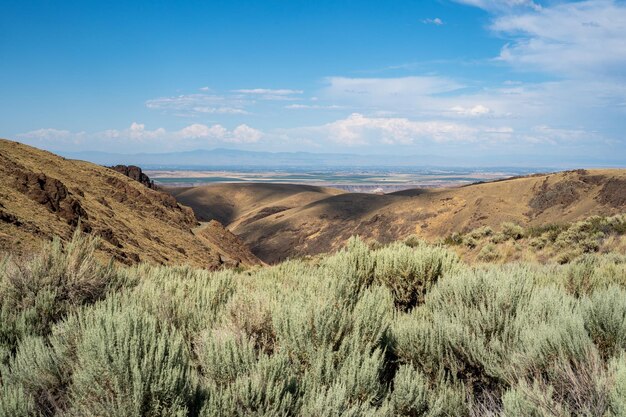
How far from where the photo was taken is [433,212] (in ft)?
182

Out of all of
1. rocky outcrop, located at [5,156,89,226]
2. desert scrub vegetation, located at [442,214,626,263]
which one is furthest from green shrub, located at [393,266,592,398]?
rocky outcrop, located at [5,156,89,226]

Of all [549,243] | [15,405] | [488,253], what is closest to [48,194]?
[15,405]

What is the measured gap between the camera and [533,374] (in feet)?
12.1

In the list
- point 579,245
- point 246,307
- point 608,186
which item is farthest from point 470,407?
point 608,186

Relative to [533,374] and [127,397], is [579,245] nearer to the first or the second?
[533,374]

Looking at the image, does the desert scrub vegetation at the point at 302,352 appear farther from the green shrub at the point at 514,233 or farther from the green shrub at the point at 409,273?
the green shrub at the point at 514,233

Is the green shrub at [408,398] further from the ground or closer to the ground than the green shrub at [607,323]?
closer to the ground

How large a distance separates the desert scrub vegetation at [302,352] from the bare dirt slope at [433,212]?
28.2 metres

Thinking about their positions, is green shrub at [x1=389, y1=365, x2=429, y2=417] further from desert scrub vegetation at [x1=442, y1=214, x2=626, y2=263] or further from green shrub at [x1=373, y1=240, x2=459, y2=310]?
desert scrub vegetation at [x1=442, y1=214, x2=626, y2=263]

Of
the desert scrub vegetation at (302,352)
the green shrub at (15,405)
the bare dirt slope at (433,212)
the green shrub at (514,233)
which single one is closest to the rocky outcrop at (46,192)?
the desert scrub vegetation at (302,352)

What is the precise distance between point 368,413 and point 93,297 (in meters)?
4.03

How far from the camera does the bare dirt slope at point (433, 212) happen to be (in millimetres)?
42344

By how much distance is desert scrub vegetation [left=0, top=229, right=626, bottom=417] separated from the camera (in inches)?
121

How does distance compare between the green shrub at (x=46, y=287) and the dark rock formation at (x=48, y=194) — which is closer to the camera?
the green shrub at (x=46, y=287)
